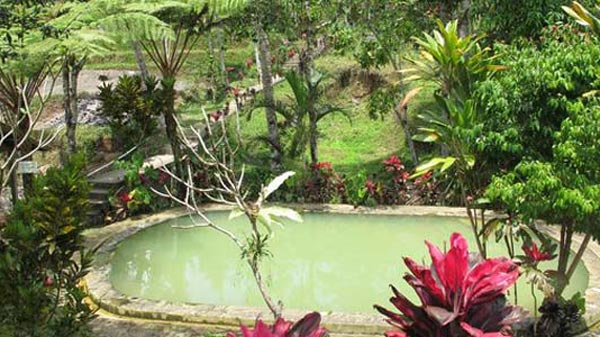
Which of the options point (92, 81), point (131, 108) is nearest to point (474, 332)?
point (131, 108)

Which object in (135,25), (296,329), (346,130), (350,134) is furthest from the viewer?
(346,130)

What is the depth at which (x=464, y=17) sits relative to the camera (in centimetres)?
1087

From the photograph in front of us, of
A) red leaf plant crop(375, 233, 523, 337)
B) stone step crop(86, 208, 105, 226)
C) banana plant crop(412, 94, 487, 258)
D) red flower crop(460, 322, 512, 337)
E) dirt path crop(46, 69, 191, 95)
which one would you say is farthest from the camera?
dirt path crop(46, 69, 191, 95)

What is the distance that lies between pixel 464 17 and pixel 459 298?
7664 mm

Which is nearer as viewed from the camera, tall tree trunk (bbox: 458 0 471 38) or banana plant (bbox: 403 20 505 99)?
banana plant (bbox: 403 20 505 99)

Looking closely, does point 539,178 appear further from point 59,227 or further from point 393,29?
point 393,29

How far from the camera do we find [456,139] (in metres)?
6.10

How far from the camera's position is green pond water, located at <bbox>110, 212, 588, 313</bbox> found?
311 inches

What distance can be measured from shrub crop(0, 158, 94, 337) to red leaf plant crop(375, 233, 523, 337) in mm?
2725

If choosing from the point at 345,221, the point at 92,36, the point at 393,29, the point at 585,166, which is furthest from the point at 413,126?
the point at 585,166

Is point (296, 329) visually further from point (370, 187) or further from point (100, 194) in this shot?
point (100, 194)

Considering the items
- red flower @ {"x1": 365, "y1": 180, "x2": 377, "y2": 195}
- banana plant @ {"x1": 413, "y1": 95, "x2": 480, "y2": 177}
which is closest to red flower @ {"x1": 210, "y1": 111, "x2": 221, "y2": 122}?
red flower @ {"x1": 365, "y1": 180, "x2": 377, "y2": 195}

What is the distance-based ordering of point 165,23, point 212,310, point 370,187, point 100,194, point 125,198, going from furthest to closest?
point 100,194
point 370,187
point 125,198
point 165,23
point 212,310

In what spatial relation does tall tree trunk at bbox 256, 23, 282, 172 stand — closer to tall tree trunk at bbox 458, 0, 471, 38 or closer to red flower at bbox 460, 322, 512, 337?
tall tree trunk at bbox 458, 0, 471, 38
